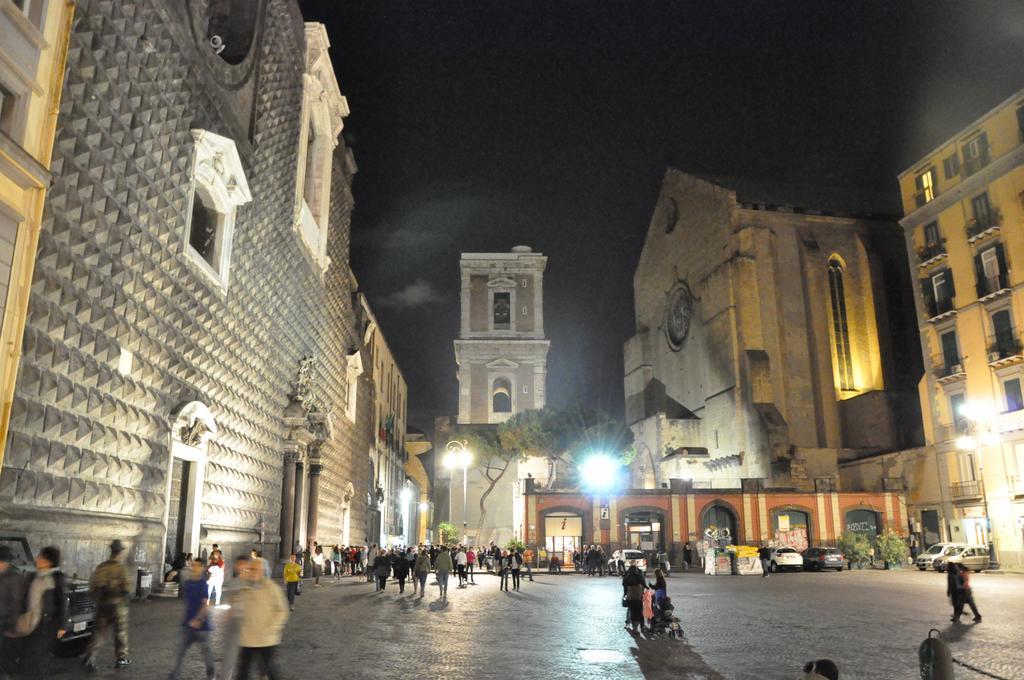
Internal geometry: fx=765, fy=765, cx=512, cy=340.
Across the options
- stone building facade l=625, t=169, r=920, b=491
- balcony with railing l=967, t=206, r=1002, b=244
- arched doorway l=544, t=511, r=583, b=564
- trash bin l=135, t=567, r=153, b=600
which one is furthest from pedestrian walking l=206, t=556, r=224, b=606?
stone building facade l=625, t=169, r=920, b=491

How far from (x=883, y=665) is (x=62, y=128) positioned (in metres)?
12.7

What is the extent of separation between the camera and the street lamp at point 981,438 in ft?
104

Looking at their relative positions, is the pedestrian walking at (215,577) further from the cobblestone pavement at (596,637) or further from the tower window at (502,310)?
the tower window at (502,310)

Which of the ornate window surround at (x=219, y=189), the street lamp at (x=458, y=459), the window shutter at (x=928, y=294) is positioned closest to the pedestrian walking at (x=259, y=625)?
the ornate window surround at (x=219, y=189)

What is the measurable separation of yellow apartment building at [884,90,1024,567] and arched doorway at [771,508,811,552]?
16.5 feet

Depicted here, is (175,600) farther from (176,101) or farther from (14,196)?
(176,101)

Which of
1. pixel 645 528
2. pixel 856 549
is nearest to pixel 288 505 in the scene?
pixel 645 528

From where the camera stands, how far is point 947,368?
35.1 meters

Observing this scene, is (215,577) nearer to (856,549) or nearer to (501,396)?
(856,549)

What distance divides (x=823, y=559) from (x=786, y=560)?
1563 millimetres

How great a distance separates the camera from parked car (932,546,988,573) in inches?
1186

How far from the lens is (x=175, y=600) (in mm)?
14367

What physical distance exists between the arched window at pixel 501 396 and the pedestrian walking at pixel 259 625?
51.4 metres

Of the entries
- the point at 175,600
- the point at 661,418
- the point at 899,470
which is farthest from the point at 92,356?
the point at 661,418
